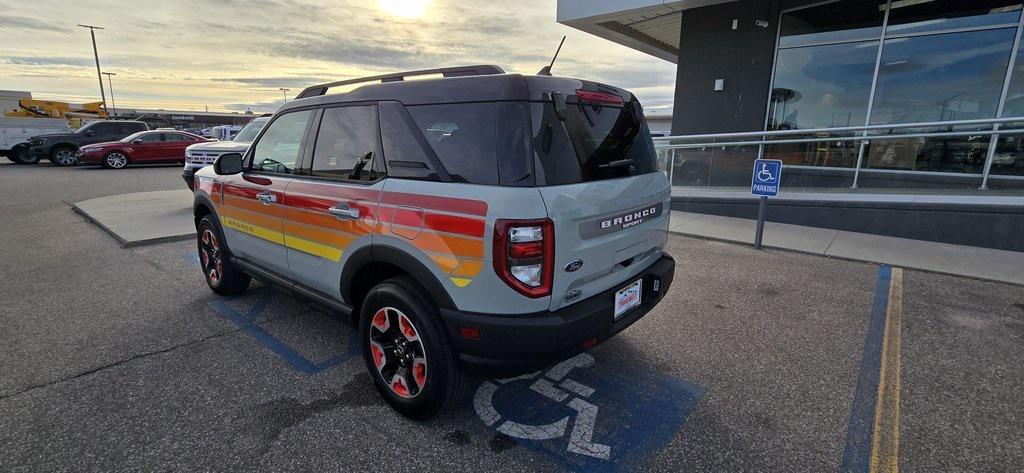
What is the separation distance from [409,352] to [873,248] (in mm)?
6588

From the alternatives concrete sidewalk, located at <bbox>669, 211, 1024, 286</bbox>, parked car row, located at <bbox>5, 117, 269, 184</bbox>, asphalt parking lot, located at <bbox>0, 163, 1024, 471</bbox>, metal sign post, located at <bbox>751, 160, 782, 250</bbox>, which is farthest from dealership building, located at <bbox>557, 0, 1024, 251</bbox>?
parked car row, located at <bbox>5, 117, 269, 184</bbox>

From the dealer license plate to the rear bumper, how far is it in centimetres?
16

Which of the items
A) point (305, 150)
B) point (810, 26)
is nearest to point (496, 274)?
point (305, 150)

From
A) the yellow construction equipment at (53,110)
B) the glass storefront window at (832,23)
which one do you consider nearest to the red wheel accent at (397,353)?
the glass storefront window at (832,23)

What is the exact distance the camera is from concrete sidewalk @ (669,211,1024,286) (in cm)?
532

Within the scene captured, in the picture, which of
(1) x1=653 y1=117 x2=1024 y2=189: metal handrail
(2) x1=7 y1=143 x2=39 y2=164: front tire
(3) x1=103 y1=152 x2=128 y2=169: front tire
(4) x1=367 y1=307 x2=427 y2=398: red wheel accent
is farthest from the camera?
(2) x1=7 y1=143 x2=39 y2=164: front tire

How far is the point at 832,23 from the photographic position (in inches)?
370

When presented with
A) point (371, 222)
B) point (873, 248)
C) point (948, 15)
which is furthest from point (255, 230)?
point (948, 15)

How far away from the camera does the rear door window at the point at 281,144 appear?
326 centimetres

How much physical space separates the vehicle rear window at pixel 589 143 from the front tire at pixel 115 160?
19.7m

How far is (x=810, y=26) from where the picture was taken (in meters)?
9.66

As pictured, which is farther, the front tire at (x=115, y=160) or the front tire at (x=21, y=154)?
the front tire at (x=21, y=154)

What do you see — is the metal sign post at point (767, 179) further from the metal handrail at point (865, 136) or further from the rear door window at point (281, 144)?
the rear door window at point (281, 144)

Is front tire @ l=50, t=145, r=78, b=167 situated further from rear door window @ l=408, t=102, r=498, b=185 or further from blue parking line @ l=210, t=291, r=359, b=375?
rear door window @ l=408, t=102, r=498, b=185
